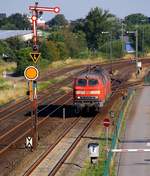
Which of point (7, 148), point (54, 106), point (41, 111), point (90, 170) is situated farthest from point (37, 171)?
point (54, 106)

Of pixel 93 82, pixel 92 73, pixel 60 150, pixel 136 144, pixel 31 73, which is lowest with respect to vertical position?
pixel 60 150

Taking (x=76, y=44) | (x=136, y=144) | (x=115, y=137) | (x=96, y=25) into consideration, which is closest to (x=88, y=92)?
(x=115, y=137)

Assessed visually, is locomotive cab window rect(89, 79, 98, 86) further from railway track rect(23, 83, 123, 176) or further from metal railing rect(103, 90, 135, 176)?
metal railing rect(103, 90, 135, 176)

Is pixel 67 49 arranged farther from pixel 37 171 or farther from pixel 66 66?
pixel 37 171

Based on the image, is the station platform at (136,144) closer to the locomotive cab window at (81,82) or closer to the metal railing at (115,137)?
the metal railing at (115,137)

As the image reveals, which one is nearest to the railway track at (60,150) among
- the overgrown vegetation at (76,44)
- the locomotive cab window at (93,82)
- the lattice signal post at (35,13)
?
the locomotive cab window at (93,82)

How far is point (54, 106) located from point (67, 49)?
6969cm

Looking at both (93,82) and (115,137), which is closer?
(115,137)

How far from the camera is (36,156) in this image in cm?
2830

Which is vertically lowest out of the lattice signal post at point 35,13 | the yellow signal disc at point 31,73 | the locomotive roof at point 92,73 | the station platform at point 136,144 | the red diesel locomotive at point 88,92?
the station platform at point 136,144

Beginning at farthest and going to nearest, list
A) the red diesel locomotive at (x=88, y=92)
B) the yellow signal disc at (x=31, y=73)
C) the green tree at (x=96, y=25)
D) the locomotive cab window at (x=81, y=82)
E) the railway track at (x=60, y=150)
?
1. the green tree at (x=96, y=25)
2. the locomotive cab window at (x=81, y=82)
3. the red diesel locomotive at (x=88, y=92)
4. the yellow signal disc at (x=31, y=73)
5. the railway track at (x=60, y=150)

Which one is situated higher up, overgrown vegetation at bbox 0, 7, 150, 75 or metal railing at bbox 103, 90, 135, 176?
overgrown vegetation at bbox 0, 7, 150, 75

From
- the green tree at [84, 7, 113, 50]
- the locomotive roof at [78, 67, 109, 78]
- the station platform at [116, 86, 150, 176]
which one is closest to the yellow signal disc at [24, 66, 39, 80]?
the station platform at [116, 86, 150, 176]

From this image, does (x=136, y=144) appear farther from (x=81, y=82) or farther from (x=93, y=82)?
(x=81, y=82)
